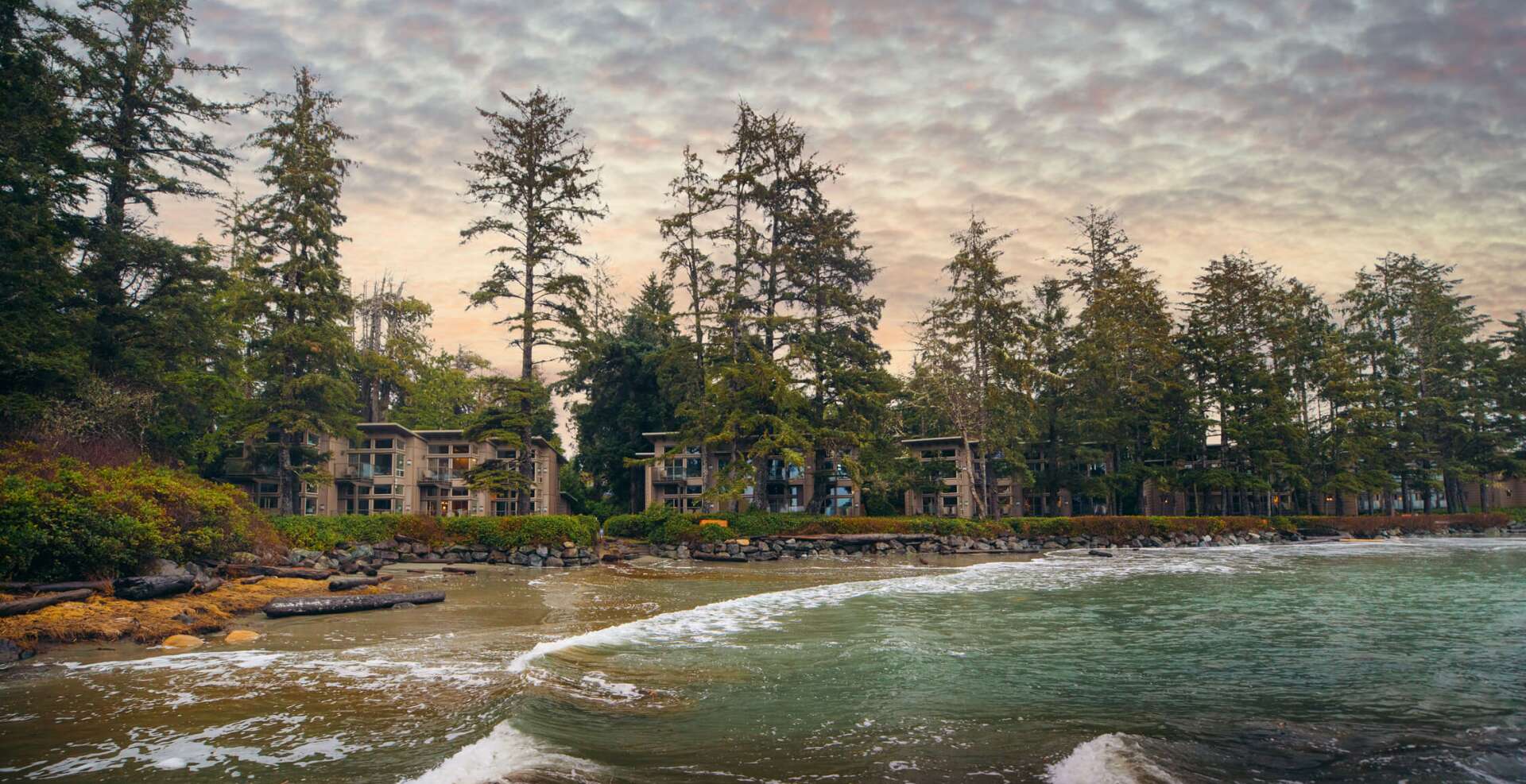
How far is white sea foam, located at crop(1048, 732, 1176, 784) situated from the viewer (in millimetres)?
5488

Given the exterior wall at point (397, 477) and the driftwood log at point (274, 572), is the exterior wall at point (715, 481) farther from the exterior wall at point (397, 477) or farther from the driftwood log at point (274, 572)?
the driftwood log at point (274, 572)

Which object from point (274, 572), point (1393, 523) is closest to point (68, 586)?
point (274, 572)

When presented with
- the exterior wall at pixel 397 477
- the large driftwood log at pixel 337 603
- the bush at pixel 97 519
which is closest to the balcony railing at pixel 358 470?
the exterior wall at pixel 397 477

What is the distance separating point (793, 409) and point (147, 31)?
29546 mm

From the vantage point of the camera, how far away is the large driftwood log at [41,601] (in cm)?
1065

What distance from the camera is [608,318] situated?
2121 inches

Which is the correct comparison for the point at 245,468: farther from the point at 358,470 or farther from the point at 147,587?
the point at 147,587

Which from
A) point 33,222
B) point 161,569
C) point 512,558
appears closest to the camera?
point 161,569

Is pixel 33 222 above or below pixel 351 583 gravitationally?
above

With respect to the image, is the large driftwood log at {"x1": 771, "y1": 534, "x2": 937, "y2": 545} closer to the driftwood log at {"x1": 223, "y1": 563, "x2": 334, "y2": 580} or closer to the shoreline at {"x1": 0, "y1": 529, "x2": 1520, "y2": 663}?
the shoreline at {"x1": 0, "y1": 529, "x2": 1520, "y2": 663}

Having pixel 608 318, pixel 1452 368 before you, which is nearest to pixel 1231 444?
pixel 1452 368

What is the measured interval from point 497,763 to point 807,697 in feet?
10.9

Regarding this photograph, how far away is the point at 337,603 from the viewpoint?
1429cm

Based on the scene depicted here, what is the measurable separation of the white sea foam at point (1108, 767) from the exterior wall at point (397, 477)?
1645 inches
